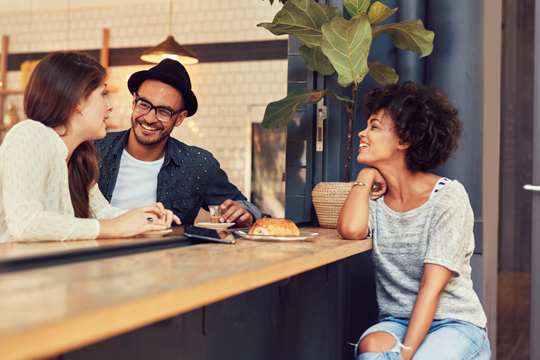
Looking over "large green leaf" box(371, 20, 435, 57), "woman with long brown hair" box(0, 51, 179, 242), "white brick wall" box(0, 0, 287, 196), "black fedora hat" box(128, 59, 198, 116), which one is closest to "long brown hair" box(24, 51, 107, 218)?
"woman with long brown hair" box(0, 51, 179, 242)

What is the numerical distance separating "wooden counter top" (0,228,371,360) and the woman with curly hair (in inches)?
21.5

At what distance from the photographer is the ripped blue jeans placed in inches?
58.3

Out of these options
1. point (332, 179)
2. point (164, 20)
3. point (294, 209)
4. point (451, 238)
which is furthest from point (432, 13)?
point (164, 20)

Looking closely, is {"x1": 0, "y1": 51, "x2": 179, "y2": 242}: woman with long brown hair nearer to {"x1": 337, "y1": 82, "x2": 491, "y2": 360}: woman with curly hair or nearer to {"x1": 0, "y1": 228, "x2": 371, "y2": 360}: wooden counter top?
{"x1": 0, "y1": 228, "x2": 371, "y2": 360}: wooden counter top

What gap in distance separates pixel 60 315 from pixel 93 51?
6.24m

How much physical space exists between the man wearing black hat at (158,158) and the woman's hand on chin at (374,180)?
675mm

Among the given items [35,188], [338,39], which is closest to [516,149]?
[338,39]

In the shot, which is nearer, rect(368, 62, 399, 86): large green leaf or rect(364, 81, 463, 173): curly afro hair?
rect(364, 81, 463, 173): curly afro hair

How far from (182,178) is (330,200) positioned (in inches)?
33.6

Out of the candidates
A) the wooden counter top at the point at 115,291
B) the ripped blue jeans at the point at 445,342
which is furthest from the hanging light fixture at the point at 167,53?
the wooden counter top at the point at 115,291

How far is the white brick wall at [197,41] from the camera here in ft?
18.2

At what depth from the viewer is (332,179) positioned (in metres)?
2.48

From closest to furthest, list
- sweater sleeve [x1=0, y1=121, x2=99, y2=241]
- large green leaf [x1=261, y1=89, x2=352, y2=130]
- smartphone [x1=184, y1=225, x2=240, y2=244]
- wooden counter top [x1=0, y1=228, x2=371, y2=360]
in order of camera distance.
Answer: wooden counter top [x1=0, y1=228, x2=371, y2=360] < sweater sleeve [x1=0, y1=121, x2=99, y2=241] < smartphone [x1=184, y1=225, x2=240, y2=244] < large green leaf [x1=261, y1=89, x2=352, y2=130]

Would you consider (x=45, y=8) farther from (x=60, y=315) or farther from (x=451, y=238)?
(x=60, y=315)
